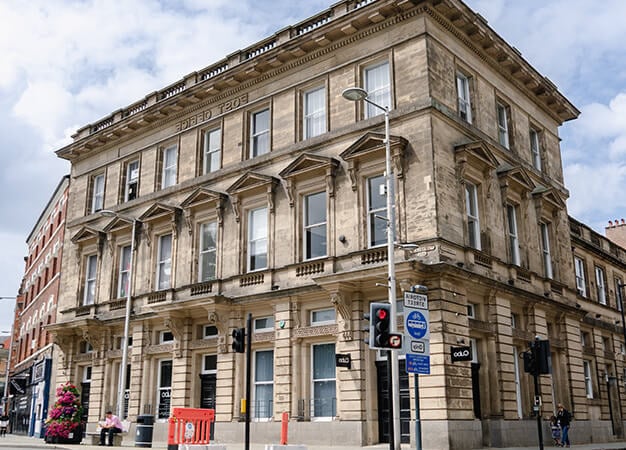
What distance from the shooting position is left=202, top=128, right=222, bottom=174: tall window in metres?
31.5

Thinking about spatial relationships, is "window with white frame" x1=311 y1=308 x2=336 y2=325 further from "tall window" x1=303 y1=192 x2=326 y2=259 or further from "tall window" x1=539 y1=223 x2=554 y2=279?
"tall window" x1=539 y1=223 x2=554 y2=279

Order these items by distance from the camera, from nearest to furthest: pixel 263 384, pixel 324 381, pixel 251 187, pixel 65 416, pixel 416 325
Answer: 1. pixel 416 325
2. pixel 324 381
3. pixel 263 384
4. pixel 65 416
5. pixel 251 187

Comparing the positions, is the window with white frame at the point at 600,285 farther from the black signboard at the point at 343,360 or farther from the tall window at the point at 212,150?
the tall window at the point at 212,150

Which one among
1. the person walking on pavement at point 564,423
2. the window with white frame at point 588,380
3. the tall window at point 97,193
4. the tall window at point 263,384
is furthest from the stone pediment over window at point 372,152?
the tall window at point 97,193

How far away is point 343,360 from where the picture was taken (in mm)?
23031

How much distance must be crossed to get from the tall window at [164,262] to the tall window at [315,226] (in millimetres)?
8228

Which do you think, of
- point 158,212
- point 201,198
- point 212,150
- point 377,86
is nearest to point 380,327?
point 377,86

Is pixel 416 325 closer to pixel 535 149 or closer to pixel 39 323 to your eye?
pixel 535 149

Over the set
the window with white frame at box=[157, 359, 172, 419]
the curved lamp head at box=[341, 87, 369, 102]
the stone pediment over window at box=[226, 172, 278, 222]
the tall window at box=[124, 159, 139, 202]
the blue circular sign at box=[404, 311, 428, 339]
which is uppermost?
the tall window at box=[124, 159, 139, 202]

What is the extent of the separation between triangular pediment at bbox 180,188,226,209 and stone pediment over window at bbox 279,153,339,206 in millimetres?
3604

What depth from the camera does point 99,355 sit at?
33.6 m

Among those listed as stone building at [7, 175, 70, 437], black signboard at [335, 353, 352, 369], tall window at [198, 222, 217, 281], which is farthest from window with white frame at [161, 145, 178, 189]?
black signboard at [335, 353, 352, 369]

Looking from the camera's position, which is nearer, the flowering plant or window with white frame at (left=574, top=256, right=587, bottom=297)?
the flowering plant

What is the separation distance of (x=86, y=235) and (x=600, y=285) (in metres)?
30.0
